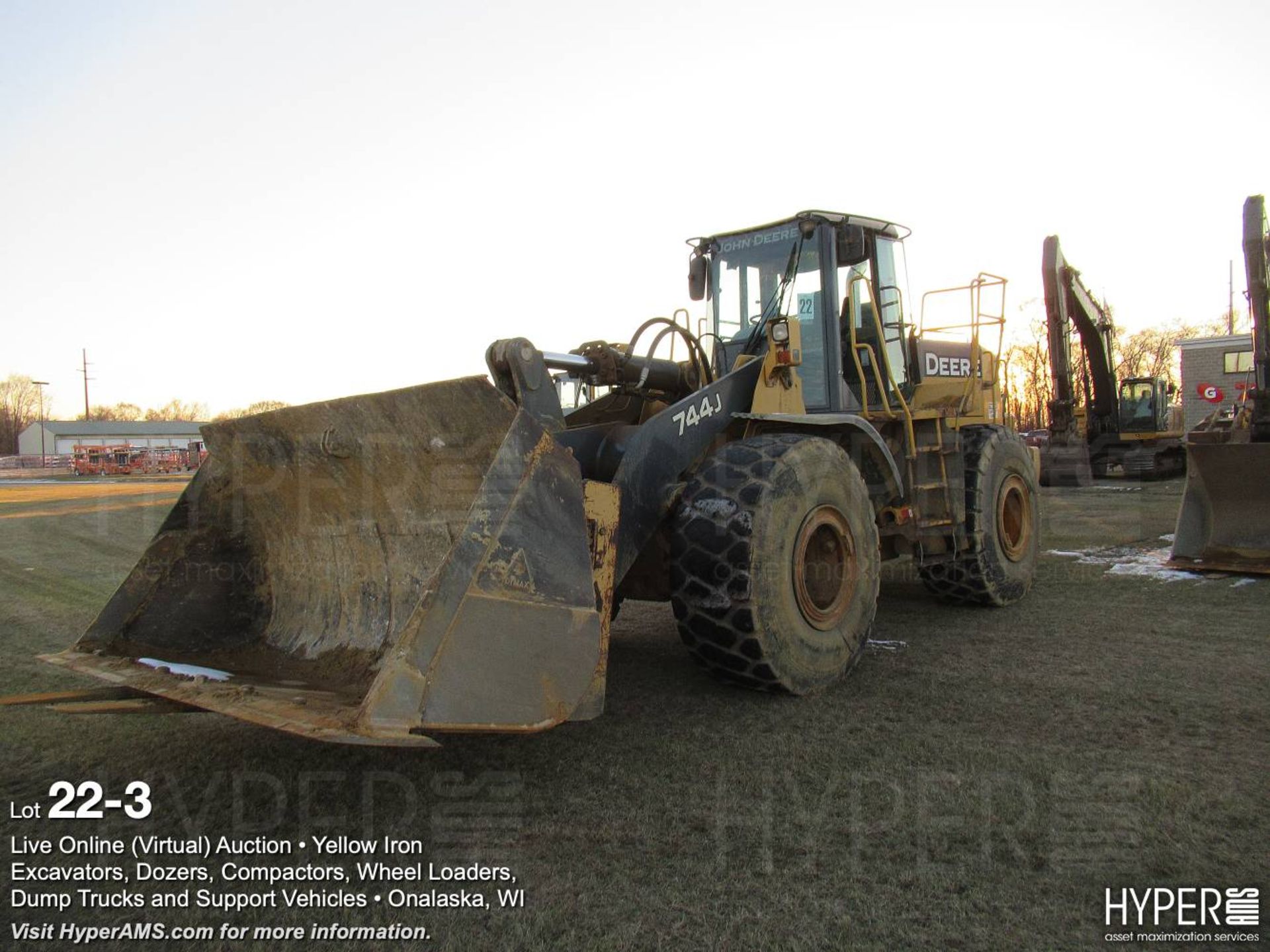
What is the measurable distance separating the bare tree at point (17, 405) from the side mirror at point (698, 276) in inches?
4254

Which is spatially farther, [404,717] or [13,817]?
[13,817]

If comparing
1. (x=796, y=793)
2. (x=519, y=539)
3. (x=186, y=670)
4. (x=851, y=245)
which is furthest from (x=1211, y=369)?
(x=186, y=670)

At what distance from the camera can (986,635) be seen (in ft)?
18.5

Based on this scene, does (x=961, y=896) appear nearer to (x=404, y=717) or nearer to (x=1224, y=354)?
(x=404, y=717)

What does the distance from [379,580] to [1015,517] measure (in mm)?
5110

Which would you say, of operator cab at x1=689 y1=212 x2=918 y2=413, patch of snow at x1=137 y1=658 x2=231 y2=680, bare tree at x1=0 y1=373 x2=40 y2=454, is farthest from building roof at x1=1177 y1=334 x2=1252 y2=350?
bare tree at x1=0 y1=373 x2=40 y2=454

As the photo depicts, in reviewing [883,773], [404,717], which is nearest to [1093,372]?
[883,773]

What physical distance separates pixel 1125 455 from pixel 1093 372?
2.28 meters

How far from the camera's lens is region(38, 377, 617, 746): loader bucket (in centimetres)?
281

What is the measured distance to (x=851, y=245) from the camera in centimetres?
569

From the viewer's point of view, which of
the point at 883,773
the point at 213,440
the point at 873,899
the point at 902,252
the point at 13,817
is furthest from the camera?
the point at 902,252

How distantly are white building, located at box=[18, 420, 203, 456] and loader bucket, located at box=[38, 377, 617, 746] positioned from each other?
82218 mm

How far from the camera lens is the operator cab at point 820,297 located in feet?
18.7

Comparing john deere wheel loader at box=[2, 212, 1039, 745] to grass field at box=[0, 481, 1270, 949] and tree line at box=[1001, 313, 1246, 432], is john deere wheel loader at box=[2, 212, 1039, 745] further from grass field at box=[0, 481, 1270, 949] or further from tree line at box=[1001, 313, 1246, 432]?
tree line at box=[1001, 313, 1246, 432]
